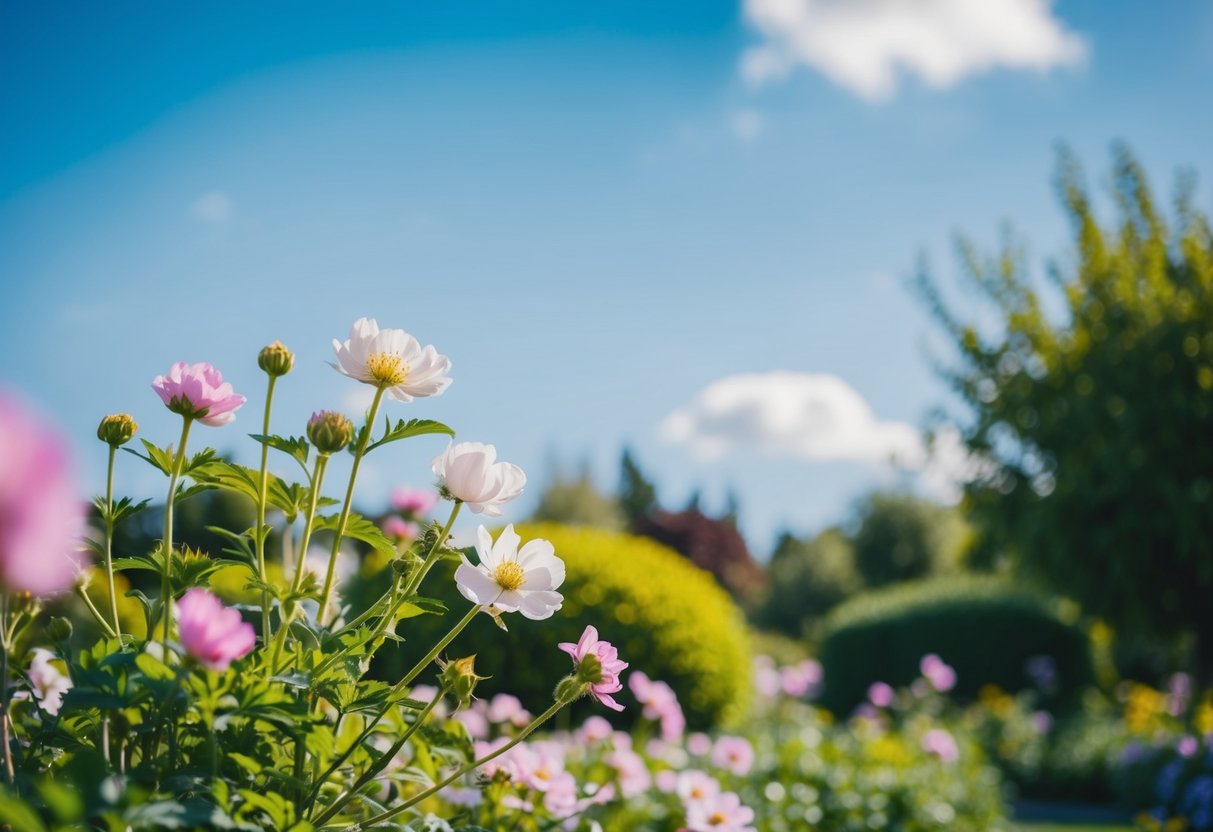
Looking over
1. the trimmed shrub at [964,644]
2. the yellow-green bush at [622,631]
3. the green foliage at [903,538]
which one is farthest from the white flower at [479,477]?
the green foliage at [903,538]

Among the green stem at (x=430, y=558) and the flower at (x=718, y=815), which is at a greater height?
the green stem at (x=430, y=558)

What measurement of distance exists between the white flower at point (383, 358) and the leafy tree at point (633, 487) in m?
35.2

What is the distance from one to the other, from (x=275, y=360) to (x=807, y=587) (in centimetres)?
2034

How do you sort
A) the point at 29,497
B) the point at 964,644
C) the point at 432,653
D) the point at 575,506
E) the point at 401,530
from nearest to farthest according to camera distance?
the point at 29,497
the point at 432,653
the point at 401,530
the point at 964,644
the point at 575,506

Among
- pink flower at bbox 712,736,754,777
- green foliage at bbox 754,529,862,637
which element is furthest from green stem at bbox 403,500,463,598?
green foliage at bbox 754,529,862,637

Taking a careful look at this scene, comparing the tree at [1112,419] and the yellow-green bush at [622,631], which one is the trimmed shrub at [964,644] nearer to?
the tree at [1112,419]

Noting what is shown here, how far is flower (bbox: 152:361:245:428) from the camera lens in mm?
1227

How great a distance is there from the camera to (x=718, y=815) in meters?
2.10

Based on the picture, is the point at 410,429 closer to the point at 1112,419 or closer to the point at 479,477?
the point at 479,477

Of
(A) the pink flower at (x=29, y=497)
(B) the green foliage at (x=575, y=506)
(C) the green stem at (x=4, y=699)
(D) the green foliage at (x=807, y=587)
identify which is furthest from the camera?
(B) the green foliage at (x=575, y=506)

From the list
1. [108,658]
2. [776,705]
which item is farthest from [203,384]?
[776,705]

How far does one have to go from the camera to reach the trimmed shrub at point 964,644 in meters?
11.4

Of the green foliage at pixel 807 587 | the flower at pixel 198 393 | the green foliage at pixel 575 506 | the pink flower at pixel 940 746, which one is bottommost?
the flower at pixel 198 393

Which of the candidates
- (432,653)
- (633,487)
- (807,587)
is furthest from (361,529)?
(633,487)
